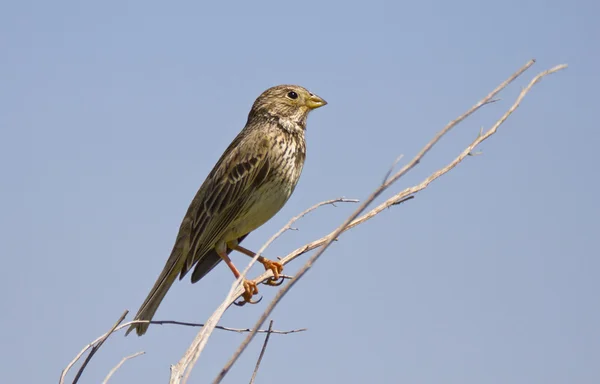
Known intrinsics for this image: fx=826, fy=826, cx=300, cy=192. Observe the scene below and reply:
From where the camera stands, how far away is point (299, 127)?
7.24 metres

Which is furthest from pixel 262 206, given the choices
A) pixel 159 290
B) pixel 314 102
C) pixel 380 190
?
pixel 380 190

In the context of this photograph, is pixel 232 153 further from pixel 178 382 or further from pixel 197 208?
pixel 178 382

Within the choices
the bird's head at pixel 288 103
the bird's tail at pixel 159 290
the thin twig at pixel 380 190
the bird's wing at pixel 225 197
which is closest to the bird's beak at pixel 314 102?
the bird's head at pixel 288 103

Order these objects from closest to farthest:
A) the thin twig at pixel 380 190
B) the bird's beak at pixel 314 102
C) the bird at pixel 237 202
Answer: the thin twig at pixel 380 190 → the bird at pixel 237 202 → the bird's beak at pixel 314 102

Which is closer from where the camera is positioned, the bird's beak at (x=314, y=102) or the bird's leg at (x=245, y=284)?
the bird's leg at (x=245, y=284)

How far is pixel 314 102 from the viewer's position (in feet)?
24.5

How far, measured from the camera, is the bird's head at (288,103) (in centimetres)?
732

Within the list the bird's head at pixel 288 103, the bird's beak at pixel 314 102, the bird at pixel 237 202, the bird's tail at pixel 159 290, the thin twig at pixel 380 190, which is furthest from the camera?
the bird's beak at pixel 314 102

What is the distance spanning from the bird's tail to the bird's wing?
85 millimetres

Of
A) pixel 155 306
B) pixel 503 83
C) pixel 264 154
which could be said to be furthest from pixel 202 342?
pixel 264 154

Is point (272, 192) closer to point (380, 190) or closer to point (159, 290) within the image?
point (159, 290)

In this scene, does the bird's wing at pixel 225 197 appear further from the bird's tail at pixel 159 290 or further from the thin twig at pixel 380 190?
the thin twig at pixel 380 190

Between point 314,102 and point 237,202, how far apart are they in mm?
1392

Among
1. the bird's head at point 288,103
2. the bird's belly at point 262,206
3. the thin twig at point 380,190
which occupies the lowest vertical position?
the thin twig at point 380,190
